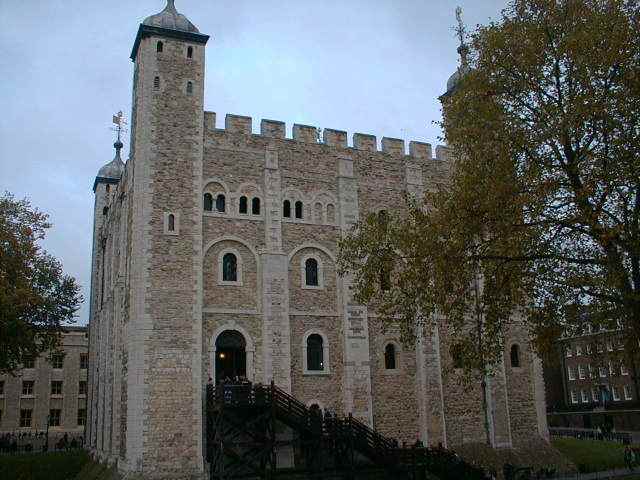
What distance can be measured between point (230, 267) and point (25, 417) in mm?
37410

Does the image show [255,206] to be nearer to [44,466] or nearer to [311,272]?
[311,272]

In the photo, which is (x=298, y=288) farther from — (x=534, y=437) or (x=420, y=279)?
(x=534, y=437)

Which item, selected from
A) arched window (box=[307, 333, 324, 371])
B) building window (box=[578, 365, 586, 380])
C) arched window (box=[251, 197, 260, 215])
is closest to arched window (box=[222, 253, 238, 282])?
arched window (box=[251, 197, 260, 215])

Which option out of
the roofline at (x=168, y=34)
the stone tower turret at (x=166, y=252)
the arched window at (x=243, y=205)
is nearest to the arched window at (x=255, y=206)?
the arched window at (x=243, y=205)

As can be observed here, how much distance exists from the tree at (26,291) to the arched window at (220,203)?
973cm

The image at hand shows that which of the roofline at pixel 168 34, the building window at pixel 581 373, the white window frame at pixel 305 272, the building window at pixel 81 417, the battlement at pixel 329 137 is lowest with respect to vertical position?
the building window at pixel 81 417

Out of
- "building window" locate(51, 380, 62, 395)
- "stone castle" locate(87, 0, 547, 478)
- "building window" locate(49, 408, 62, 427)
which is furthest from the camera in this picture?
"building window" locate(51, 380, 62, 395)

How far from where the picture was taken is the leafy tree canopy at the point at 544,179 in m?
14.4

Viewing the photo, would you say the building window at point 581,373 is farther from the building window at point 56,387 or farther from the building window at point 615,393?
the building window at point 56,387

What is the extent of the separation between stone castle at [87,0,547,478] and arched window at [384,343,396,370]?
0.07 meters

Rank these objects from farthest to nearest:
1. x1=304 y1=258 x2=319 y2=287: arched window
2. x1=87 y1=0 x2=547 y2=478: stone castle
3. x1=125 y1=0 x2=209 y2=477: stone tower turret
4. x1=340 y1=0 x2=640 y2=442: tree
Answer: x1=304 y1=258 x2=319 y2=287: arched window, x1=87 y1=0 x2=547 y2=478: stone castle, x1=125 y1=0 x2=209 y2=477: stone tower turret, x1=340 y1=0 x2=640 y2=442: tree

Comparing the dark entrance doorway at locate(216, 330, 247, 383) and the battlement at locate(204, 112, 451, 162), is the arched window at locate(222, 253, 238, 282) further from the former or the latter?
the battlement at locate(204, 112, 451, 162)

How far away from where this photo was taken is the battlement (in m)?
26.2

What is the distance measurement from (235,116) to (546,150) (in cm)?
1442
